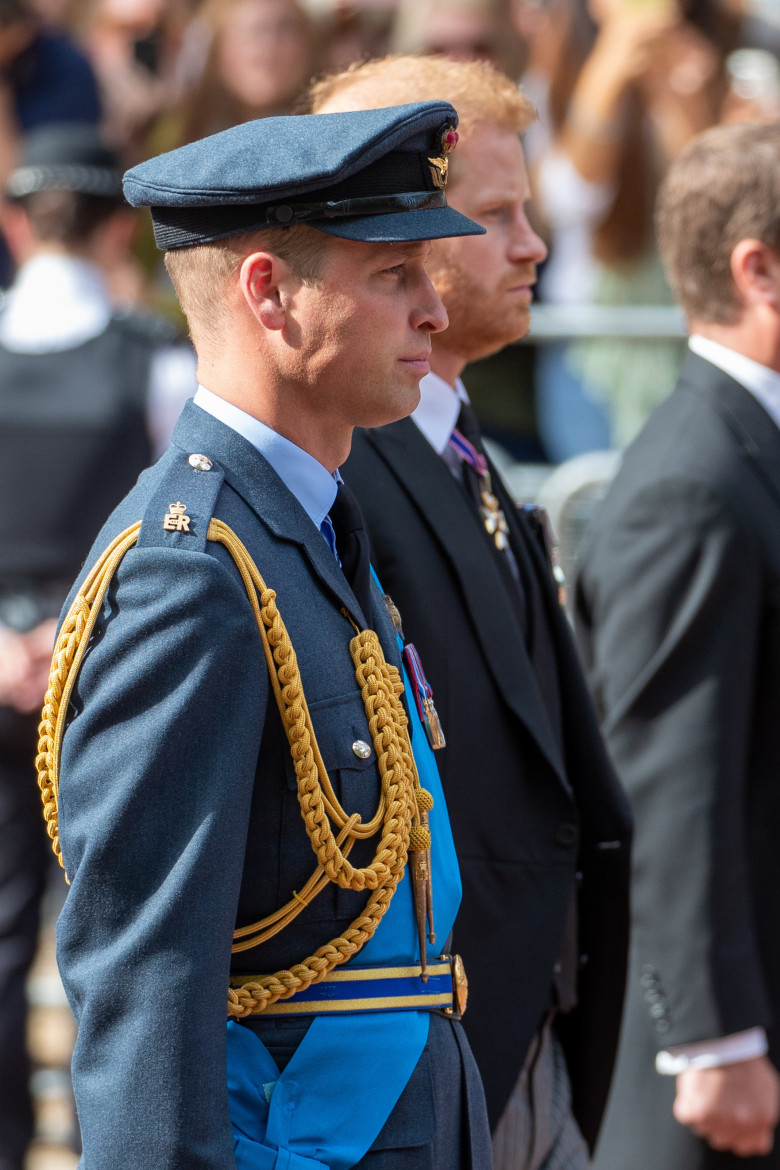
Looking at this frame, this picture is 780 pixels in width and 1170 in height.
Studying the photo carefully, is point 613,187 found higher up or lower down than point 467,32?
lower down

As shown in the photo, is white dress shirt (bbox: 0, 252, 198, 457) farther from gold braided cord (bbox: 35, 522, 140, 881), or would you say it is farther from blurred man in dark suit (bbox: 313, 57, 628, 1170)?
gold braided cord (bbox: 35, 522, 140, 881)

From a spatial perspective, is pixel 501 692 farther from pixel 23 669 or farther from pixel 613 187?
pixel 613 187

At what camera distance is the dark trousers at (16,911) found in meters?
3.97

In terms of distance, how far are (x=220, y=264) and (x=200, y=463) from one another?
0.75ft

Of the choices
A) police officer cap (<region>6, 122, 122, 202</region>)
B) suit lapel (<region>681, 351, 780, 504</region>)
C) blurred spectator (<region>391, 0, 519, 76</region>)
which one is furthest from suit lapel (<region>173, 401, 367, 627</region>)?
blurred spectator (<region>391, 0, 519, 76</region>)

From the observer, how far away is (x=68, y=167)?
4.27 metres

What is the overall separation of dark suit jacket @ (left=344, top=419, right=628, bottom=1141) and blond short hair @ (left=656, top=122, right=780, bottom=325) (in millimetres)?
980

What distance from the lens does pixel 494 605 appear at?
2361 mm

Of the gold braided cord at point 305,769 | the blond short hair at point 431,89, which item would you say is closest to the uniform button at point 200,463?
the gold braided cord at point 305,769

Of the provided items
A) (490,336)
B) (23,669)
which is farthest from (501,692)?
(23,669)

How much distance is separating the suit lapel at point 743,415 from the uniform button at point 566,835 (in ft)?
2.94

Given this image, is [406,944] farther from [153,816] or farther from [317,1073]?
[153,816]

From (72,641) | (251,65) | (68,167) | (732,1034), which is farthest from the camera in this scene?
(251,65)

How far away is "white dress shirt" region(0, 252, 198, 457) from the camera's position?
4051 mm
